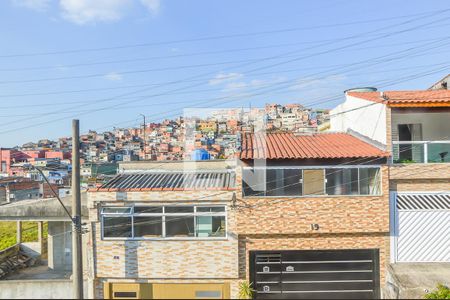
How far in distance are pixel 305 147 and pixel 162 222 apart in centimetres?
602

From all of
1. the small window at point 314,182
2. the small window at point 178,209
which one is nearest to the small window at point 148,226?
the small window at point 178,209

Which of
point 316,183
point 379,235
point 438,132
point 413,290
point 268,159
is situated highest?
point 438,132

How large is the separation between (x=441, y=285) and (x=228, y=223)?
22.0 feet

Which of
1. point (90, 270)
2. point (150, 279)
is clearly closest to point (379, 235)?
point (150, 279)

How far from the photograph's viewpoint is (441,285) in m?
10.3

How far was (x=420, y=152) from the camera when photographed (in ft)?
42.5

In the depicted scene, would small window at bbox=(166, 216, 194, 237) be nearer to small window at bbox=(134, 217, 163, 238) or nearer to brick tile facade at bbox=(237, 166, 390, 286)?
small window at bbox=(134, 217, 163, 238)

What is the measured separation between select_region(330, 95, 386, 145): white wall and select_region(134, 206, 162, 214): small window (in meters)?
8.45

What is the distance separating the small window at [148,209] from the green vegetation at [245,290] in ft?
12.6

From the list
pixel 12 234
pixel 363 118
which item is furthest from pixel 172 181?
pixel 12 234

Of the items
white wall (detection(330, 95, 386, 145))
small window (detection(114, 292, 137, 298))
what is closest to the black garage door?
small window (detection(114, 292, 137, 298))

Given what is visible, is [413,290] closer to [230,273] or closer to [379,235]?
[379,235]

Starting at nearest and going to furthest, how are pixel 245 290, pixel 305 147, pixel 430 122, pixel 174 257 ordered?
pixel 245 290
pixel 174 257
pixel 305 147
pixel 430 122

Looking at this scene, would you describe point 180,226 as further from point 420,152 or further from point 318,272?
point 420,152
